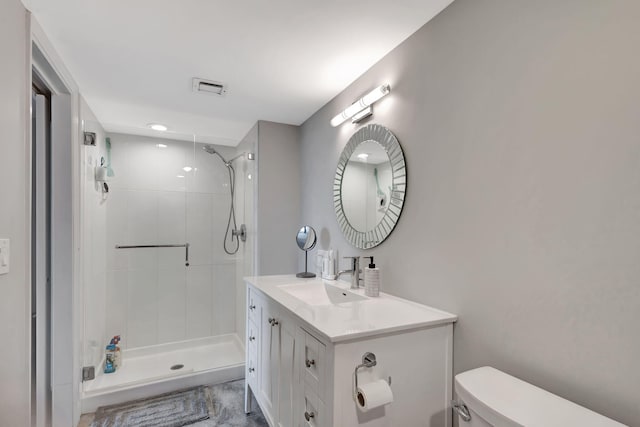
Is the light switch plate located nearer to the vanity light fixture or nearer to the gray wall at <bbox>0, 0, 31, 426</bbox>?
the gray wall at <bbox>0, 0, 31, 426</bbox>

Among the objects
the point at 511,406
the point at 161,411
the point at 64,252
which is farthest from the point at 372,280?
the point at 64,252

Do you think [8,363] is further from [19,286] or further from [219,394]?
[219,394]

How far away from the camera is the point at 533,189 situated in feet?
3.42

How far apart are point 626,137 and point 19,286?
2130 mm

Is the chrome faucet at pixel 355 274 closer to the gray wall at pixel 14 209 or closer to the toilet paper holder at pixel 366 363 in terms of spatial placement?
the toilet paper holder at pixel 366 363

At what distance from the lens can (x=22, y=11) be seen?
1301 millimetres

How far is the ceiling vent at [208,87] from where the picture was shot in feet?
6.74

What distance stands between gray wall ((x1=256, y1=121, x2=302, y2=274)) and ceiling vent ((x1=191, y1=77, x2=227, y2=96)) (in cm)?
62

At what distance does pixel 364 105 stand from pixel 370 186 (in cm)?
49

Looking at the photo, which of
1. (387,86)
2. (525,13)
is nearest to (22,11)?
(387,86)

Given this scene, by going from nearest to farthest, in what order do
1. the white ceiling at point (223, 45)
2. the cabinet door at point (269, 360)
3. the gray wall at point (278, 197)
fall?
the white ceiling at point (223, 45) < the cabinet door at point (269, 360) < the gray wall at point (278, 197)

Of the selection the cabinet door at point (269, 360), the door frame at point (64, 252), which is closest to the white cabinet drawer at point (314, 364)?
the cabinet door at point (269, 360)

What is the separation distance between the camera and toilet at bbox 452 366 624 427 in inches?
30.7

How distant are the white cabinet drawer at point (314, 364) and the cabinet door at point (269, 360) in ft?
1.12
